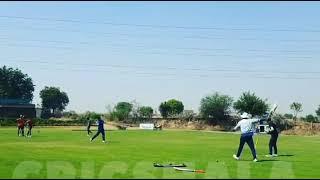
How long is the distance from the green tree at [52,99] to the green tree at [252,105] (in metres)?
79.5

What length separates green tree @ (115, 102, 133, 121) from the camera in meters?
135

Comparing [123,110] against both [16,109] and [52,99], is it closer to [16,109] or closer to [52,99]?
[16,109]

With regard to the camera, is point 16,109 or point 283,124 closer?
point 283,124

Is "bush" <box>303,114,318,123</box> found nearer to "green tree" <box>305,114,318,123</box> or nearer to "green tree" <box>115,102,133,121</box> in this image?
"green tree" <box>305,114,318,123</box>

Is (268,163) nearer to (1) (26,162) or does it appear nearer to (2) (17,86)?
(1) (26,162)

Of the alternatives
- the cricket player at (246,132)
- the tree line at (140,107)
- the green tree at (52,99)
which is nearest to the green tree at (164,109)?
the tree line at (140,107)

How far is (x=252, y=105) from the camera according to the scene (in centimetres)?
11794

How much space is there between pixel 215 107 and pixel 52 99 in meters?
77.0

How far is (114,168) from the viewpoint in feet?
60.1

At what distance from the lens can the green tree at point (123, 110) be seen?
135 metres

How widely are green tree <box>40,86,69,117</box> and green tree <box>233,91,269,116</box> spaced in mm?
79529

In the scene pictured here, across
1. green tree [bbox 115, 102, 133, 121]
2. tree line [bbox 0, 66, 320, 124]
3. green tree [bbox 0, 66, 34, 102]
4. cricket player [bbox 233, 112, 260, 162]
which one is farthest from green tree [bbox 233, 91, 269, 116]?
cricket player [bbox 233, 112, 260, 162]

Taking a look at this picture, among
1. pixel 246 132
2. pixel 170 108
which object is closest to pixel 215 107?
→ pixel 170 108

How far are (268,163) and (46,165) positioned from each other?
8.63 metres
